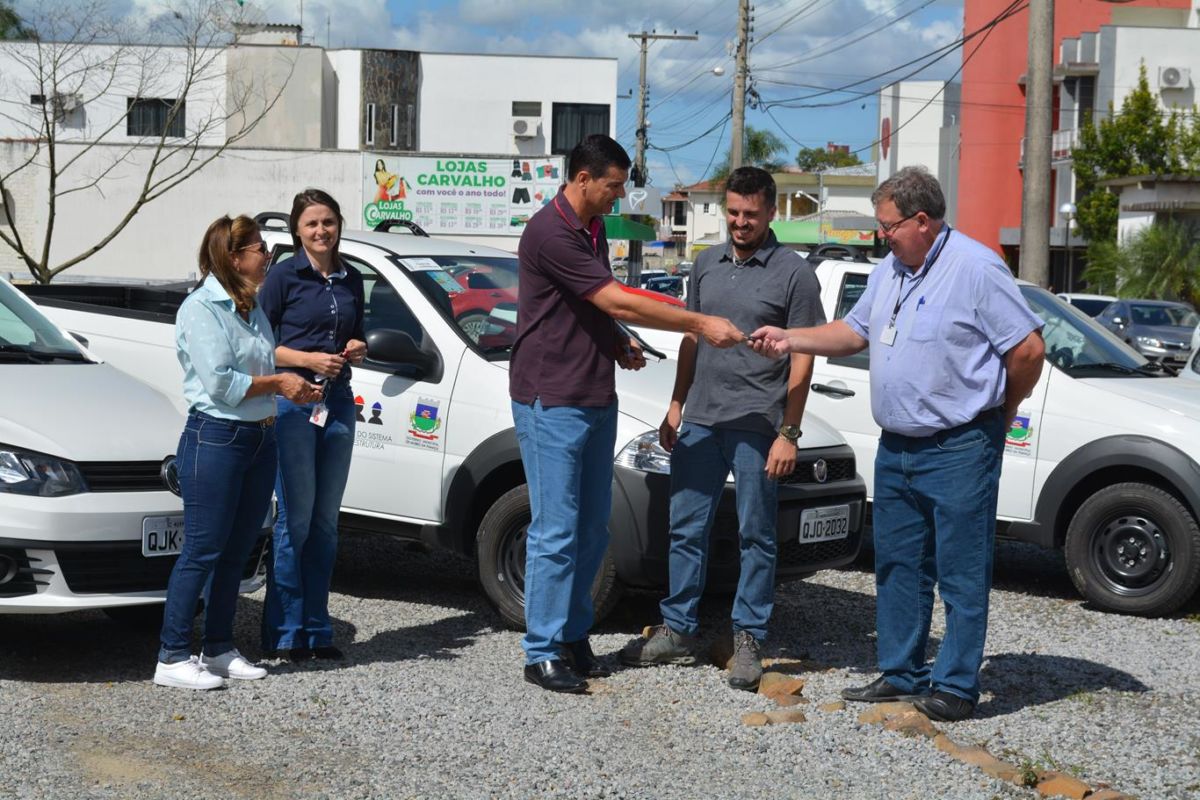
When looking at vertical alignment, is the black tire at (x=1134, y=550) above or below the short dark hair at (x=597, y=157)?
below

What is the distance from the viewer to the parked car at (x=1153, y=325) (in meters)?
26.3

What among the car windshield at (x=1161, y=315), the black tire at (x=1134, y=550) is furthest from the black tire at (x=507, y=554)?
the car windshield at (x=1161, y=315)

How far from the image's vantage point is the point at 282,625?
632cm

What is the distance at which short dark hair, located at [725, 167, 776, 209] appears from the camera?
6.12 meters

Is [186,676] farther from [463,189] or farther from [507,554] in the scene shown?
[463,189]

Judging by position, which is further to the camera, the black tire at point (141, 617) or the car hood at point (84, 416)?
the black tire at point (141, 617)

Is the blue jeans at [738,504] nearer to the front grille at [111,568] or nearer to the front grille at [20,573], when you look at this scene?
the front grille at [111,568]

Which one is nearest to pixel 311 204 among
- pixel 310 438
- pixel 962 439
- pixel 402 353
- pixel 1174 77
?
pixel 402 353

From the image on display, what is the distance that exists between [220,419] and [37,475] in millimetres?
734

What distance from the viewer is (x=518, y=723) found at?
554 centimetres

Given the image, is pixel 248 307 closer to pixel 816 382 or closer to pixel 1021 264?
pixel 816 382

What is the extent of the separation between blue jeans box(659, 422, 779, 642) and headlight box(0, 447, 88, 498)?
2.39 meters

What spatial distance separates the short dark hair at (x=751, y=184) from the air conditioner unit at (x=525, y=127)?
1628 inches

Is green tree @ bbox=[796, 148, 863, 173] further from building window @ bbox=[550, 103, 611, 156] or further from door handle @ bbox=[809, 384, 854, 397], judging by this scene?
door handle @ bbox=[809, 384, 854, 397]
